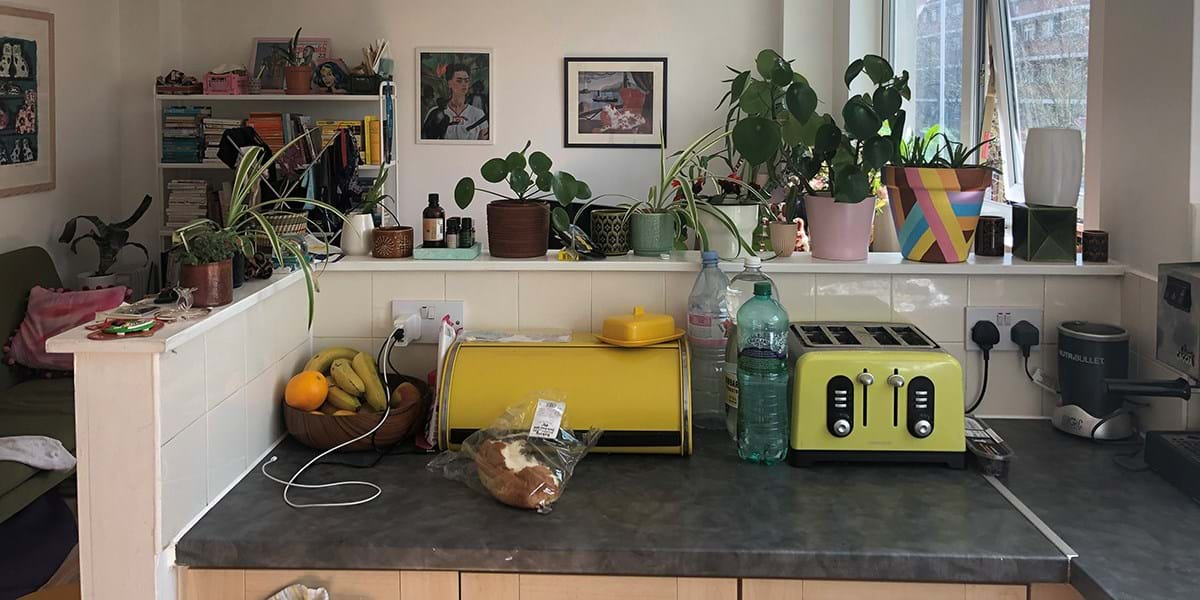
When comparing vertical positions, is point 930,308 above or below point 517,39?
below

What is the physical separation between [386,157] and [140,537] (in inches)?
163

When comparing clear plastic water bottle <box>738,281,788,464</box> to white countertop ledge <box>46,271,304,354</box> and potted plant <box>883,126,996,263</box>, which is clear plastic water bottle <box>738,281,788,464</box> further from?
white countertop ledge <box>46,271,304,354</box>

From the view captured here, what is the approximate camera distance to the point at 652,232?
90.2 inches

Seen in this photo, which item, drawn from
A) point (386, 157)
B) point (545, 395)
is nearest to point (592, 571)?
point (545, 395)

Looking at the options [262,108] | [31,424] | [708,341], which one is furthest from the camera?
[262,108]

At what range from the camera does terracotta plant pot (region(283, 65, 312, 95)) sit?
213 inches

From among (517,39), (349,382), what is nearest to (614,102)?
(517,39)

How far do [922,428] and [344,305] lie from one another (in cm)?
116

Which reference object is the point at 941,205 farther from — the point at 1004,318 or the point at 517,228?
the point at 517,228

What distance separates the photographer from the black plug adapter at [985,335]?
2195 millimetres

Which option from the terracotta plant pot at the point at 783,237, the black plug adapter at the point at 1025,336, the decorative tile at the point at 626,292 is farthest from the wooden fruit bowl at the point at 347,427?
the black plug adapter at the point at 1025,336

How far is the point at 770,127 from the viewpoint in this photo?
85.9 inches

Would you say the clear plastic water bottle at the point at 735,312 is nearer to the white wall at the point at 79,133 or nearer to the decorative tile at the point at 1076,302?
the decorative tile at the point at 1076,302

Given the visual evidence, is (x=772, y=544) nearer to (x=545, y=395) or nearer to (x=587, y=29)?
(x=545, y=395)
